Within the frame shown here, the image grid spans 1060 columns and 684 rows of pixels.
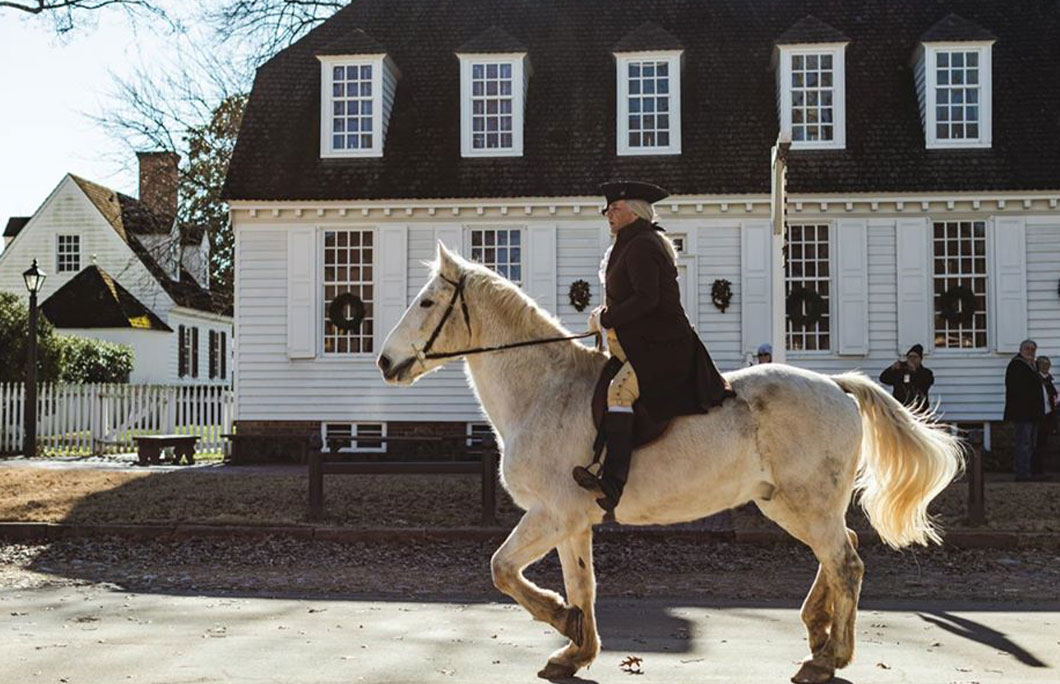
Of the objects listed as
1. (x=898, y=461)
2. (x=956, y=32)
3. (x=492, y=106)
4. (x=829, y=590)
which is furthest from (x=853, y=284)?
(x=829, y=590)

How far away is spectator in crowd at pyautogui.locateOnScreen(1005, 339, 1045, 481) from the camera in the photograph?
17.2 meters

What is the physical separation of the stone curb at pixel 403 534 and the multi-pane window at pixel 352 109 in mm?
10197

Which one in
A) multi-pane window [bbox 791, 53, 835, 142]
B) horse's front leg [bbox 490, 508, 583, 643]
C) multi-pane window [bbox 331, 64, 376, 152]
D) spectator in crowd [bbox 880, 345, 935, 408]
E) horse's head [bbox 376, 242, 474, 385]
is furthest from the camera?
multi-pane window [bbox 331, 64, 376, 152]

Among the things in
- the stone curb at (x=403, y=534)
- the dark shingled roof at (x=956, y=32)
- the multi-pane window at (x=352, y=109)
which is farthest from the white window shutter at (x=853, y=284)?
the multi-pane window at (x=352, y=109)

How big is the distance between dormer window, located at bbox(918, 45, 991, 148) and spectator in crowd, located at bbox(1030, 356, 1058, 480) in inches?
189

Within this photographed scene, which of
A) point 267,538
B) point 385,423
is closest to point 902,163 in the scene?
point 385,423

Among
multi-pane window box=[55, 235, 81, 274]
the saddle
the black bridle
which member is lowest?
the saddle

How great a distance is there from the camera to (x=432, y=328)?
6.98m

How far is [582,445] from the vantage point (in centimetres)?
662

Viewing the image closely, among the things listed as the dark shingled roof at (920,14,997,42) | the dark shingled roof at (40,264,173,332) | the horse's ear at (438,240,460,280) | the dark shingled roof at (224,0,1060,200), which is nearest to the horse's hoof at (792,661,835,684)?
the horse's ear at (438,240,460,280)

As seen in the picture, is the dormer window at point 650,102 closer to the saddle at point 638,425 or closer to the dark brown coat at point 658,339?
the dark brown coat at point 658,339

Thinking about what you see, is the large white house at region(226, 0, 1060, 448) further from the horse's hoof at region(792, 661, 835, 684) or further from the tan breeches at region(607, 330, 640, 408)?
the horse's hoof at region(792, 661, 835, 684)

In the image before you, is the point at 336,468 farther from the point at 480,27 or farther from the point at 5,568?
the point at 480,27

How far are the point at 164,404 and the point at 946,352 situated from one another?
52.8ft
